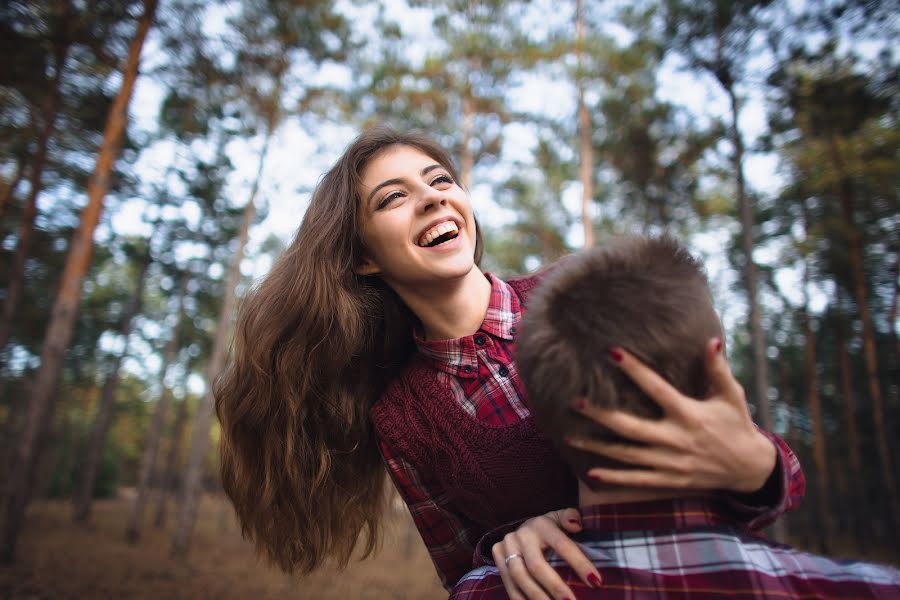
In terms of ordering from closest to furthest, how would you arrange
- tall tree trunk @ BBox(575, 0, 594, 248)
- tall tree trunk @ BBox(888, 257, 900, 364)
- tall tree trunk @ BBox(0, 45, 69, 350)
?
tall tree trunk @ BBox(0, 45, 69, 350)
tall tree trunk @ BBox(575, 0, 594, 248)
tall tree trunk @ BBox(888, 257, 900, 364)

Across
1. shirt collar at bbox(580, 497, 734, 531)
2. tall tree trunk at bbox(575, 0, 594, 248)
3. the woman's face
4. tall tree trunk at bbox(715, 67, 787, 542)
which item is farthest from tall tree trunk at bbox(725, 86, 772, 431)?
shirt collar at bbox(580, 497, 734, 531)

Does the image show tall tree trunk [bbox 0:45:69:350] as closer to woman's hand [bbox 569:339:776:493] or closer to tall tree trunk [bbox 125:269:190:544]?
tall tree trunk [bbox 125:269:190:544]

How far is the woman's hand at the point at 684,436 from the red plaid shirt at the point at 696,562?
0.08 meters

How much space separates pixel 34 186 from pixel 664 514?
39.4 feet

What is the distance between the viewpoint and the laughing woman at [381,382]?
1.60m

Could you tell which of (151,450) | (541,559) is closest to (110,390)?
(151,450)

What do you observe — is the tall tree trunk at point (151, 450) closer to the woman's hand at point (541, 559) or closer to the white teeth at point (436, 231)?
the white teeth at point (436, 231)

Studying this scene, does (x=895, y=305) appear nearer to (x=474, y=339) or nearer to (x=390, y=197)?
(x=474, y=339)

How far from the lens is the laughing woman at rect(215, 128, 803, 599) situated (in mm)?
1596

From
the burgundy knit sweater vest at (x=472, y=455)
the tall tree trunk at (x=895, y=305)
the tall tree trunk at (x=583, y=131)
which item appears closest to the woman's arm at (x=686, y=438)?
the burgundy knit sweater vest at (x=472, y=455)

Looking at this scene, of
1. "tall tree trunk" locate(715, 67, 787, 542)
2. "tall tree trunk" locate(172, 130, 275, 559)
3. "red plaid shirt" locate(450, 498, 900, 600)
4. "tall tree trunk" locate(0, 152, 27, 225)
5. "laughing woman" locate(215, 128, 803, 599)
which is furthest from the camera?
"tall tree trunk" locate(172, 130, 275, 559)

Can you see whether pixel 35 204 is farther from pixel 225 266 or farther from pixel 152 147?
pixel 225 266

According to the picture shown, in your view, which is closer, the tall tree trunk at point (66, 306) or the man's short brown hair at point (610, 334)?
the man's short brown hair at point (610, 334)

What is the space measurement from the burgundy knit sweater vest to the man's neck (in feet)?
1.21
